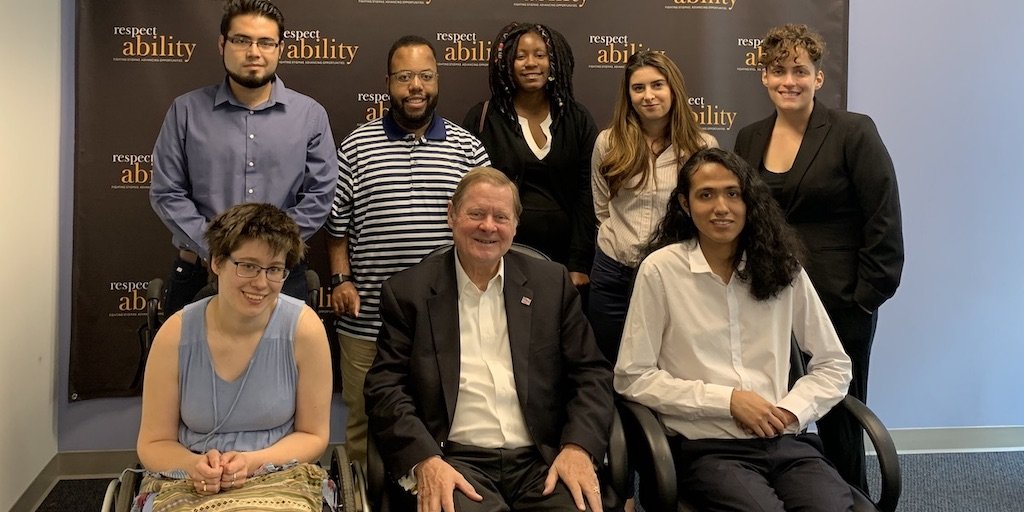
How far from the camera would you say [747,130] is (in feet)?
10.4

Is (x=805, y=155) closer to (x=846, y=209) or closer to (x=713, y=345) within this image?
(x=846, y=209)

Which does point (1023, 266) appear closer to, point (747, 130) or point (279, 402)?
point (747, 130)

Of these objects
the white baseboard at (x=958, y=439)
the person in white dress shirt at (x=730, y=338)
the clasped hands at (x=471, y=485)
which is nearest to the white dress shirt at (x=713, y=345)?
the person in white dress shirt at (x=730, y=338)

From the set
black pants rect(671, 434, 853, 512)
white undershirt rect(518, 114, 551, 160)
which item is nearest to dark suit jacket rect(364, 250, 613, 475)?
black pants rect(671, 434, 853, 512)

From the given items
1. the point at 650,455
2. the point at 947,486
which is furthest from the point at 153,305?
the point at 947,486

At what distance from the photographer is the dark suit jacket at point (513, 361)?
238 centimetres

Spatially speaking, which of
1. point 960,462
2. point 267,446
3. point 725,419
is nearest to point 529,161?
point 725,419

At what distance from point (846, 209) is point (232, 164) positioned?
2024 millimetres

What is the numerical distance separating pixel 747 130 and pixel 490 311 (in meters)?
1.27

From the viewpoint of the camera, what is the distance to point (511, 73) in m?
3.34

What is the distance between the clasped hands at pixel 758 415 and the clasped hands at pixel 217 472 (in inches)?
50.6

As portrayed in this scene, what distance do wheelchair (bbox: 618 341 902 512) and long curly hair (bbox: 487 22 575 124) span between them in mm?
1325

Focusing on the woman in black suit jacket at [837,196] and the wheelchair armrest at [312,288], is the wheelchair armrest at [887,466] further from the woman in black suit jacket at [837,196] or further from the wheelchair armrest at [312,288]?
the wheelchair armrest at [312,288]

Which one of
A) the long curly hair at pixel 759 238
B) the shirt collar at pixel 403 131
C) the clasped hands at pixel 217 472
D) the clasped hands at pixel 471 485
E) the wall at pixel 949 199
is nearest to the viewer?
the clasped hands at pixel 217 472
